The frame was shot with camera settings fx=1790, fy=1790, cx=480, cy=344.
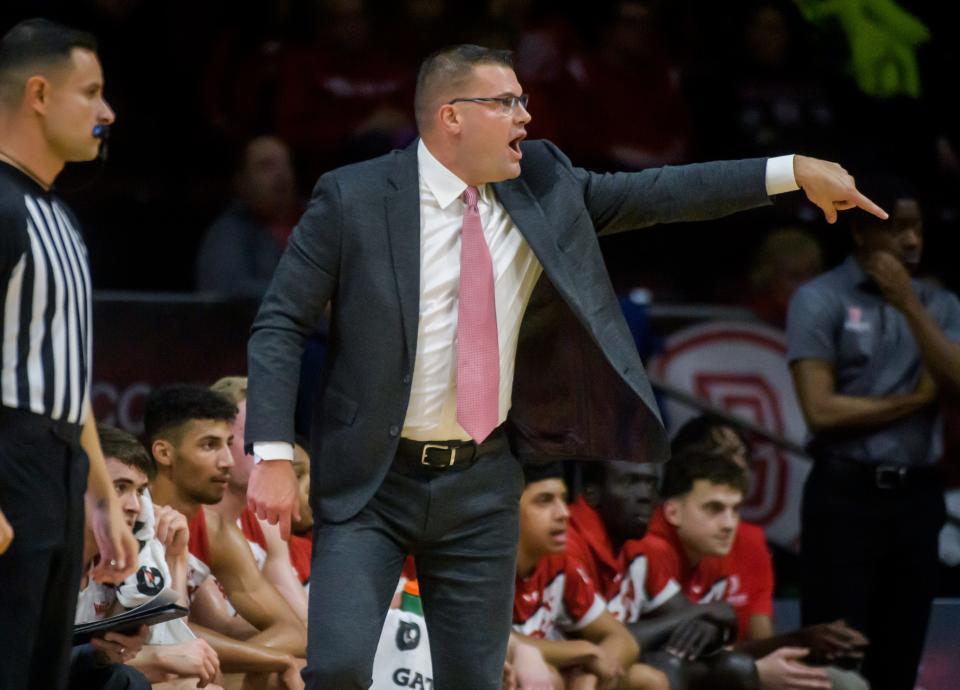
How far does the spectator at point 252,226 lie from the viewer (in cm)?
734

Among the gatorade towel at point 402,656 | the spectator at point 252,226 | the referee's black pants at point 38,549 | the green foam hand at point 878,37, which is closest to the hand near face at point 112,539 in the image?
the referee's black pants at point 38,549

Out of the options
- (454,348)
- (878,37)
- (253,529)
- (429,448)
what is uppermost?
(878,37)

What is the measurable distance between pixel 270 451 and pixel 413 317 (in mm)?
448

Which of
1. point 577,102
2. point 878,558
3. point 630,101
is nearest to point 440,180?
point 878,558

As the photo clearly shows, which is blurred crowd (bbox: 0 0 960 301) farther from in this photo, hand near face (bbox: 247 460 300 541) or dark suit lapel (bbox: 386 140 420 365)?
hand near face (bbox: 247 460 300 541)

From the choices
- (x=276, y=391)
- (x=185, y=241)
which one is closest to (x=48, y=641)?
(x=276, y=391)

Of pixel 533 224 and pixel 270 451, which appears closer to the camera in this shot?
pixel 270 451

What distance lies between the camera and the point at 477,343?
414cm

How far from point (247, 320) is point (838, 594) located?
259 centimetres

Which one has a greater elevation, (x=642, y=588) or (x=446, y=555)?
(x=446, y=555)

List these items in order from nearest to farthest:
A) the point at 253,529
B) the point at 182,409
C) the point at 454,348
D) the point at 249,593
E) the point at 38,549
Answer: the point at 38,549, the point at 454,348, the point at 249,593, the point at 182,409, the point at 253,529

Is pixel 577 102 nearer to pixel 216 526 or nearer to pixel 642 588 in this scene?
pixel 642 588

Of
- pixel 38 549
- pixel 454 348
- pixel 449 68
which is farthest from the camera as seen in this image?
pixel 449 68

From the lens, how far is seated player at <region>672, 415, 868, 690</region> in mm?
6145
